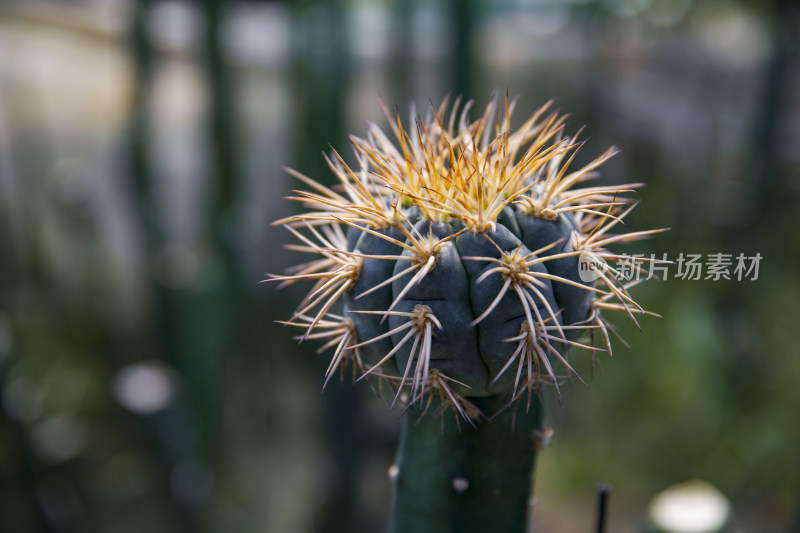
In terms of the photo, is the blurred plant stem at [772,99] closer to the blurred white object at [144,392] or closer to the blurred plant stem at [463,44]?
the blurred plant stem at [463,44]

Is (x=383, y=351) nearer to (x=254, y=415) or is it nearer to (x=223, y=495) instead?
(x=223, y=495)

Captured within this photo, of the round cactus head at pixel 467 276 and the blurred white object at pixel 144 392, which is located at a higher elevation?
the round cactus head at pixel 467 276

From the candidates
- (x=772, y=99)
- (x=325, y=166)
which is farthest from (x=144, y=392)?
(x=772, y=99)

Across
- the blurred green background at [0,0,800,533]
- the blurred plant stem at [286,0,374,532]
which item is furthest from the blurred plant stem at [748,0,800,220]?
the blurred plant stem at [286,0,374,532]

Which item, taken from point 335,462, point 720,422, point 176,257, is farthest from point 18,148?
point 720,422

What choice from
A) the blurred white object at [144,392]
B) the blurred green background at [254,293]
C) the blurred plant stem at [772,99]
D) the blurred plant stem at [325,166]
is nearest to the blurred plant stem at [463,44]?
the blurred green background at [254,293]

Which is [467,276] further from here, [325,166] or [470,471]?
[325,166]

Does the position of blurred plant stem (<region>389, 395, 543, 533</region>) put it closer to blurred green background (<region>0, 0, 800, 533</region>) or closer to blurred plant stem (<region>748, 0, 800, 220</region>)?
blurred green background (<region>0, 0, 800, 533</region>)
